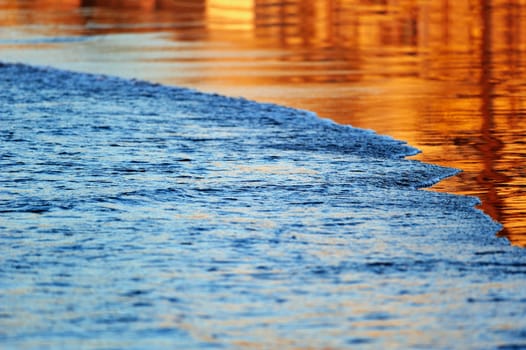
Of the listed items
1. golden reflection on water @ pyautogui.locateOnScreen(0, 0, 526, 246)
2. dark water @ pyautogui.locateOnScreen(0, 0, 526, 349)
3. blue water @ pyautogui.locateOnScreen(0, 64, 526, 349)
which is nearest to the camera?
blue water @ pyautogui.locateOnScreen(0, 64, 526, 349)

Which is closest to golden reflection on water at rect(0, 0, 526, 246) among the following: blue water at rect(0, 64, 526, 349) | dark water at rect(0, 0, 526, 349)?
dark water at rect(0, 0, 526, 349)

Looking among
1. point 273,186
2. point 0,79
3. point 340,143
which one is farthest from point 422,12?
point 273,186

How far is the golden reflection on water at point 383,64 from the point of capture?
10133 millimetres

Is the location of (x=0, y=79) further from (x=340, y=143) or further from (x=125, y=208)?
(x=125, y=208)

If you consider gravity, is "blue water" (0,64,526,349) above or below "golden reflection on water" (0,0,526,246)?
above

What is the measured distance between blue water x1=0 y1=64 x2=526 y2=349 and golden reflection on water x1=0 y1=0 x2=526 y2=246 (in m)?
0.51

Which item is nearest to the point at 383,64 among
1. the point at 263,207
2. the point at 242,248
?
the point at 263,207

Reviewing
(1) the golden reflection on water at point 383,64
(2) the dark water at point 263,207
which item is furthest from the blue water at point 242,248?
(1) the golden reflection on water at point 383,64

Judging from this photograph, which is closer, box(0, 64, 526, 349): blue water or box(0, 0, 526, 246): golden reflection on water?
box(0, 64, 526, 349): blue water

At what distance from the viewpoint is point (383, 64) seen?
17.0 m

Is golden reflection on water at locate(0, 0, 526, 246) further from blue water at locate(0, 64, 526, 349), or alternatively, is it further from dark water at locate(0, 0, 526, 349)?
blue water at locate(0, 64, 526, 349)

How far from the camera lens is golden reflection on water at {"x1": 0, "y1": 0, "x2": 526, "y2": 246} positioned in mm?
10133

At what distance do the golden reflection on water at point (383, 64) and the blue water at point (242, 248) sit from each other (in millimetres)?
514

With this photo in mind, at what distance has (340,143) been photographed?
34.3 feet
